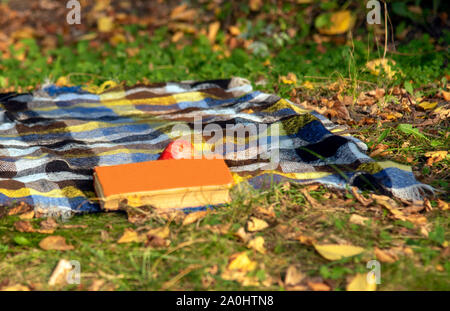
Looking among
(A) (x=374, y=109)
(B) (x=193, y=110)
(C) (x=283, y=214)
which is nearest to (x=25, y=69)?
(B) (x=193, y=110)

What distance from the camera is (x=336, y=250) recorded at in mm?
1997

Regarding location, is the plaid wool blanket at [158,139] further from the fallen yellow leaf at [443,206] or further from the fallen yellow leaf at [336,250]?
the fallen yellow leaf at [336,250]

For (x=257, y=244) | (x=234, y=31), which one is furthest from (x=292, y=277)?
(x=234, y=31)

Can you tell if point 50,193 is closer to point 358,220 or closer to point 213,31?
point 358,220

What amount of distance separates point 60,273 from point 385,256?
1.20 m

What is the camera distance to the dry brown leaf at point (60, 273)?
1.93 meters

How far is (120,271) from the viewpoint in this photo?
1950 mm

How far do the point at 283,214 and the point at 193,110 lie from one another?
1570 mm

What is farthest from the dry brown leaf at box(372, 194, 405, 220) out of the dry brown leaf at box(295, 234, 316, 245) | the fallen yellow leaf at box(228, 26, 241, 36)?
the fallen yellow leaf at box(228, 26, 241, 36)

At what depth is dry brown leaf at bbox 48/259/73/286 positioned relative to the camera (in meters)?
1.93

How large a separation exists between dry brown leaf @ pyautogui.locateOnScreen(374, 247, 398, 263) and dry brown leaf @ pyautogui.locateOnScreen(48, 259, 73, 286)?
1.14 metres

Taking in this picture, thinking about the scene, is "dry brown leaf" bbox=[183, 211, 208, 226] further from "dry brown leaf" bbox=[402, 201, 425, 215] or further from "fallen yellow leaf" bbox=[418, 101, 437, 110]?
"fallen yellow leaf" bbox=[418, 101, 437, 110]

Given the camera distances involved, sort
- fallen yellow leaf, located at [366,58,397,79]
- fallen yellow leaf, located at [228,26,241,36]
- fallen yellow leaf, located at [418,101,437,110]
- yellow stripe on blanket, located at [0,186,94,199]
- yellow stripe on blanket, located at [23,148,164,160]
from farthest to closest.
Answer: fallen yellow leaf, located at [228,26,241,36], fallen yellow leaf, located at [366,58,397,79], fallen yellow leaf, located at [418,101,437,110], yellow stripe on blanket, located at [23,148,164,160], yellow stripe on blanket, located at [0,186,94,199]

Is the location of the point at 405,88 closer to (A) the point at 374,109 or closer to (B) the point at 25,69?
(A) the point at 374,109
